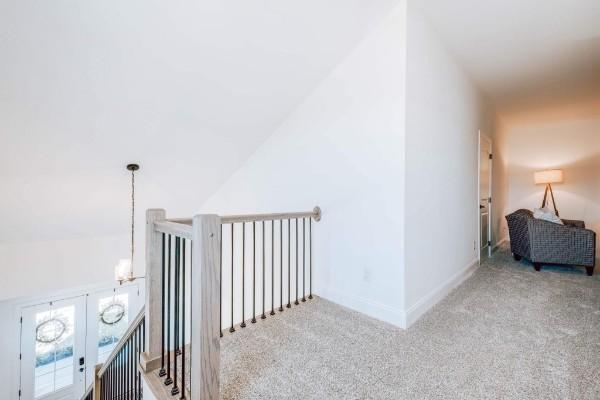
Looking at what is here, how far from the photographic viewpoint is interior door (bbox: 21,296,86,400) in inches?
172

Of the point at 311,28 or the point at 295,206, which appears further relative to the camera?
the point at 295,206

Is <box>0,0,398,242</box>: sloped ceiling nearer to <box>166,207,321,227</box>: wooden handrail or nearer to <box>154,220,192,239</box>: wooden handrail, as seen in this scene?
<box>166,207,321,227</box>: wooden handrail

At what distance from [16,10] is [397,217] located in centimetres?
269

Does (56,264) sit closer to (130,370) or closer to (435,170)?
(130,370)

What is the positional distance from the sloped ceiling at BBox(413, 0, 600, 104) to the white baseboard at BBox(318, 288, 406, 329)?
7.99 ft

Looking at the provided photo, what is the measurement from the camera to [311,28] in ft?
7.32

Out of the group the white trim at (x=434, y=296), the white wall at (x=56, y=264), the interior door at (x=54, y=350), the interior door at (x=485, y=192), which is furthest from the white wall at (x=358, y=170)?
the interior door at (x=54, y=350)

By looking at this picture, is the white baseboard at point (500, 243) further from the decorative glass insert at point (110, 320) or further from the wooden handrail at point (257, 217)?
the decorative glass insert at point (110, 320)

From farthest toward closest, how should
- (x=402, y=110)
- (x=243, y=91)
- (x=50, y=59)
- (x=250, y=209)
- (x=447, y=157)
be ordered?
(x=250, y=209)
(x=447, y=157)
(x=243, y=91)
(x=402, y=110)
(x=50, y=59)

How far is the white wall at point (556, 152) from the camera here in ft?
16.2

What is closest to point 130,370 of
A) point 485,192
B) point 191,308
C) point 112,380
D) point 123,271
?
point 112,380

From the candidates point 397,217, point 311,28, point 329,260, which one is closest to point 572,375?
point 397,217

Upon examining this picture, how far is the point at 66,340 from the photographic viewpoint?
4738 millimetres

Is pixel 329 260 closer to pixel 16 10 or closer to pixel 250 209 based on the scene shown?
pixel 250 209
